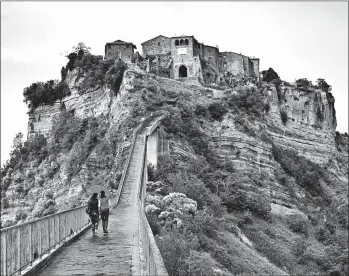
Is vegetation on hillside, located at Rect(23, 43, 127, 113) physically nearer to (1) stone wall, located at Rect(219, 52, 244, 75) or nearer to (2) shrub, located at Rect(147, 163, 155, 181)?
(2) shrub, located at Rect(147, 163, 155, 181)

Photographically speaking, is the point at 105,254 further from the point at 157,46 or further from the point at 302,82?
the point at 302,82

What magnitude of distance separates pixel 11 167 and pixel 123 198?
121 feet

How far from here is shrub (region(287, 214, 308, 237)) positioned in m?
41.0

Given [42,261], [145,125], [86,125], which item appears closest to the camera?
[42,261]

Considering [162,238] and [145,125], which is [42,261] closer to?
[162,238]

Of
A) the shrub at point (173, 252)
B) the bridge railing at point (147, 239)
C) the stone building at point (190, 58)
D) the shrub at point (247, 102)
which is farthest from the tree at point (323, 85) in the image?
the shrub at point (173, 252)

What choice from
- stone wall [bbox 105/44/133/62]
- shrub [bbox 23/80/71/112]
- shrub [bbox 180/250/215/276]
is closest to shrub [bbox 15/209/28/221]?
shrub [bbox 23/80/71/112]

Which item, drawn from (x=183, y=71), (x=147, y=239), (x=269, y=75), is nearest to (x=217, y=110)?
(x=183, y=71)

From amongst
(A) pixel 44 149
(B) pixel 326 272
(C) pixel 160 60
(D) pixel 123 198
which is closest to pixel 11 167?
(A) pixel 44 149

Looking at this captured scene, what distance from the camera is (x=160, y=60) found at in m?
70.1

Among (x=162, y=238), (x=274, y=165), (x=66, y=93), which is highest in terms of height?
(x=66, y=93)

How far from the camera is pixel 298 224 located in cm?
4156

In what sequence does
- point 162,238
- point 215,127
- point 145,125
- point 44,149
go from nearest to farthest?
point 162,238 < point 145,125 < point 215,127 < point 44,149

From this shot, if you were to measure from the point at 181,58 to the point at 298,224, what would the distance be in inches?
1334
